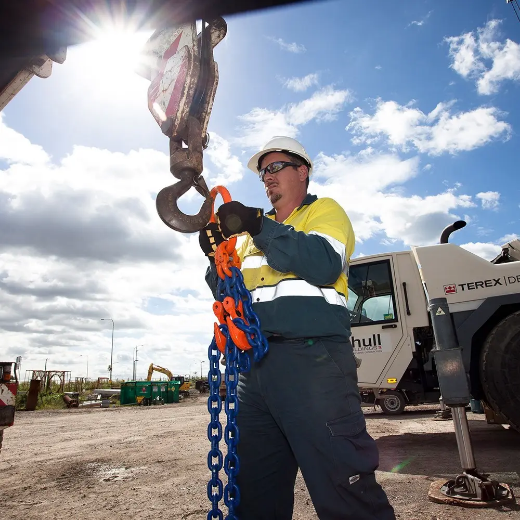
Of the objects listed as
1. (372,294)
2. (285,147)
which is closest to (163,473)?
(285,147)

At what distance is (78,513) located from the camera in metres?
3.34

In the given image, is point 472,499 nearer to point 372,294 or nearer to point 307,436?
point 307,436

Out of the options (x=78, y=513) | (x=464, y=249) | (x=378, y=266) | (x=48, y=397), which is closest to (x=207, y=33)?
(x=78, y=513)

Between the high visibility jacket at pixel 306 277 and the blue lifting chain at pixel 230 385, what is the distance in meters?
0.12

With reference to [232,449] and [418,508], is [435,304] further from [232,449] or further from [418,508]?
[232,449]

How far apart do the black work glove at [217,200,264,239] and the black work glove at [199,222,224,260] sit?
0.42 feet

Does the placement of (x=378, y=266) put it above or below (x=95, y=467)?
above

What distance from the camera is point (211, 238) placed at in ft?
6.79

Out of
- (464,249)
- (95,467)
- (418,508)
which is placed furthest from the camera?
(464,249)

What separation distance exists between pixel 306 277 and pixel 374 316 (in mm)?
5280

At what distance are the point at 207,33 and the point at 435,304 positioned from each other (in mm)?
2874

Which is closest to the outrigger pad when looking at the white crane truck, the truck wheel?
the white crane truck

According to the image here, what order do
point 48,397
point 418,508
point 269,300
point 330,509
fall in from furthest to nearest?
point 48,397, point 418,508, point 269,300, point 330,509

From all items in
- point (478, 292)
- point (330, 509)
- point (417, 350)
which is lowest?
point (330, 509)
